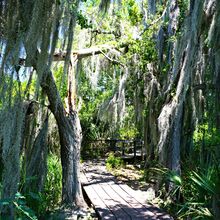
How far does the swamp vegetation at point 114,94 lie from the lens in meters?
2.99

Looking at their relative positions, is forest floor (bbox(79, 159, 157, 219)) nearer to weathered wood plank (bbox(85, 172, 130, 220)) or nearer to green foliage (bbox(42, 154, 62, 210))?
weathered wood plank (bbox(85, 172, 130, 220))

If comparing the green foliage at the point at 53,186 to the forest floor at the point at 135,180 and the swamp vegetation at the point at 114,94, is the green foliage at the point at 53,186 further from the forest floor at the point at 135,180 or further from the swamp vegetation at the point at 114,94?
the forest floor at the point at 135,180

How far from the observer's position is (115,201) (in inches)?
212

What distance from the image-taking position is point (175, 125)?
575cm

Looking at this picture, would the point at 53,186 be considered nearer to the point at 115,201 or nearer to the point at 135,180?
the point at 115,201

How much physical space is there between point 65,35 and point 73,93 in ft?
9.02

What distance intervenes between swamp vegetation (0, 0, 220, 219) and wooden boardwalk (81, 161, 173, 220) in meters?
0.34

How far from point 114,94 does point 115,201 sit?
15.0 feet

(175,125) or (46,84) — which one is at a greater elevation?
(46,84)

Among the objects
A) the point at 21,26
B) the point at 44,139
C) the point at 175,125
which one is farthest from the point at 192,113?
the point at 21,26

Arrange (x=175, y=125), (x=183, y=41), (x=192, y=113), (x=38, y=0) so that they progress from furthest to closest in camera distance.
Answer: (x=192, y=113)
(x=175, y=125)
(x=183, y=41)
(x=38, y=0)

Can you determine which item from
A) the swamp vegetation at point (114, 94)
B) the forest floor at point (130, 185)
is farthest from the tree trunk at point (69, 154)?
the forest floor at point (130, 185)

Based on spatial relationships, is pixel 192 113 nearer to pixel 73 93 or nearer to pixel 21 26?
pixel 73 93

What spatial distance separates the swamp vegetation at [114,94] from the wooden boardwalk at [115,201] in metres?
0.34
